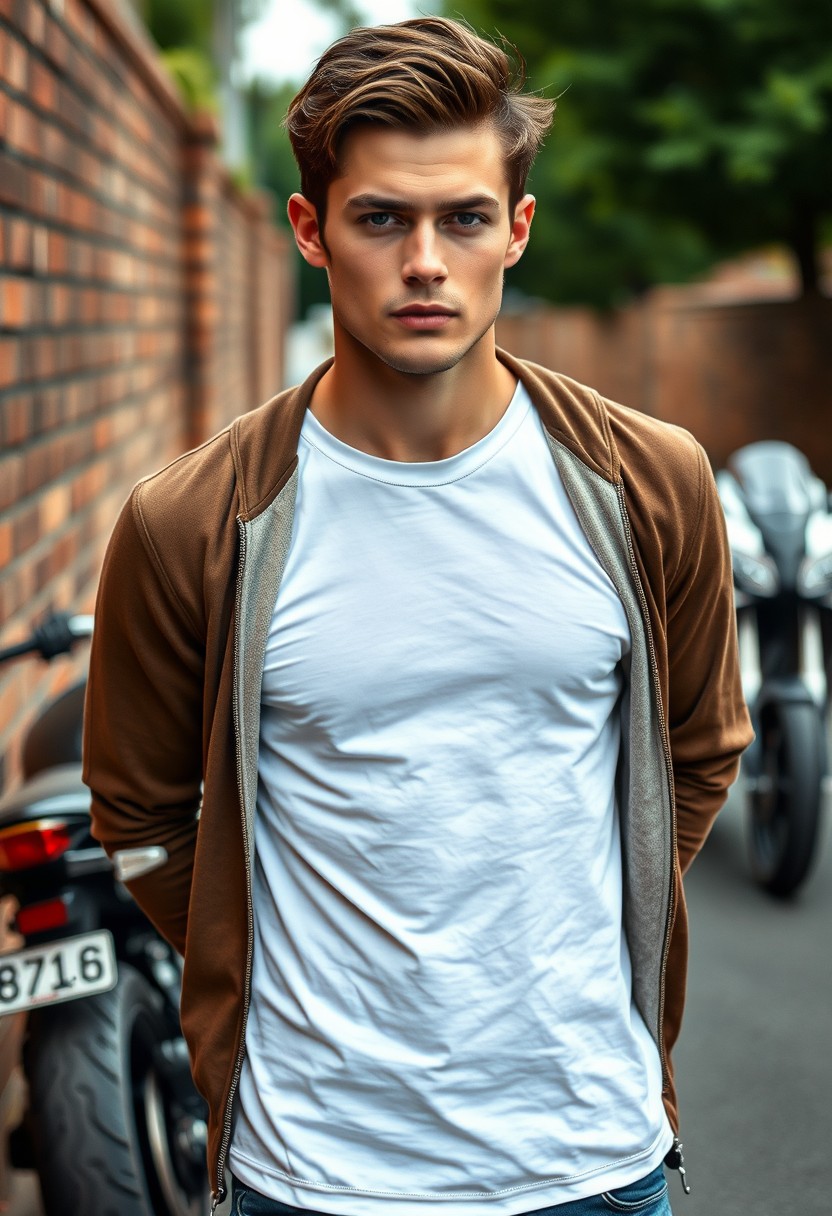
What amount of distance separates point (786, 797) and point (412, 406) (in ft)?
12.5

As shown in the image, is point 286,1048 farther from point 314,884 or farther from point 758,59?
point 758,59

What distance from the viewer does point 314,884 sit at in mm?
1948

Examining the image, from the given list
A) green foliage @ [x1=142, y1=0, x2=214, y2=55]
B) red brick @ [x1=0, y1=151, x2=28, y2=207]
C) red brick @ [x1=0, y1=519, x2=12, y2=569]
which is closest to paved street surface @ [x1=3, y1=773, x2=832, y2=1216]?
red brick @ [x1=0, y1=519, x2=12, y2=569]

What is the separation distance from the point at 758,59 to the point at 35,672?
17051 mm

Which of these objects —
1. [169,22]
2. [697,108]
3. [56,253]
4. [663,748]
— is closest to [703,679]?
[663,748]

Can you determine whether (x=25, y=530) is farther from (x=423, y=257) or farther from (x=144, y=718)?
(x=423, y=257)

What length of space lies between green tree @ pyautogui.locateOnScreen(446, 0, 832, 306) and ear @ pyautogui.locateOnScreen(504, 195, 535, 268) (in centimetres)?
1620

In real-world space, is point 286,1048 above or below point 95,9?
below

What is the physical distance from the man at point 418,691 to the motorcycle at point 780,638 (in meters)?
3.59

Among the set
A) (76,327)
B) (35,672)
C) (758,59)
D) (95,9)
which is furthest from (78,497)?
(758,59)

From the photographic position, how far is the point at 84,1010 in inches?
105

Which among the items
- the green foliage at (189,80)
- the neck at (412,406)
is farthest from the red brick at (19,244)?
the green foliage at (189,80)

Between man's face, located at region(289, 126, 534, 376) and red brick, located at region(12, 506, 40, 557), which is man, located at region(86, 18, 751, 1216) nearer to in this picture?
man's face, located at region(289, 126, 534, 376)

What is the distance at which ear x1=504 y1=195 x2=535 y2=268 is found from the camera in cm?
200
